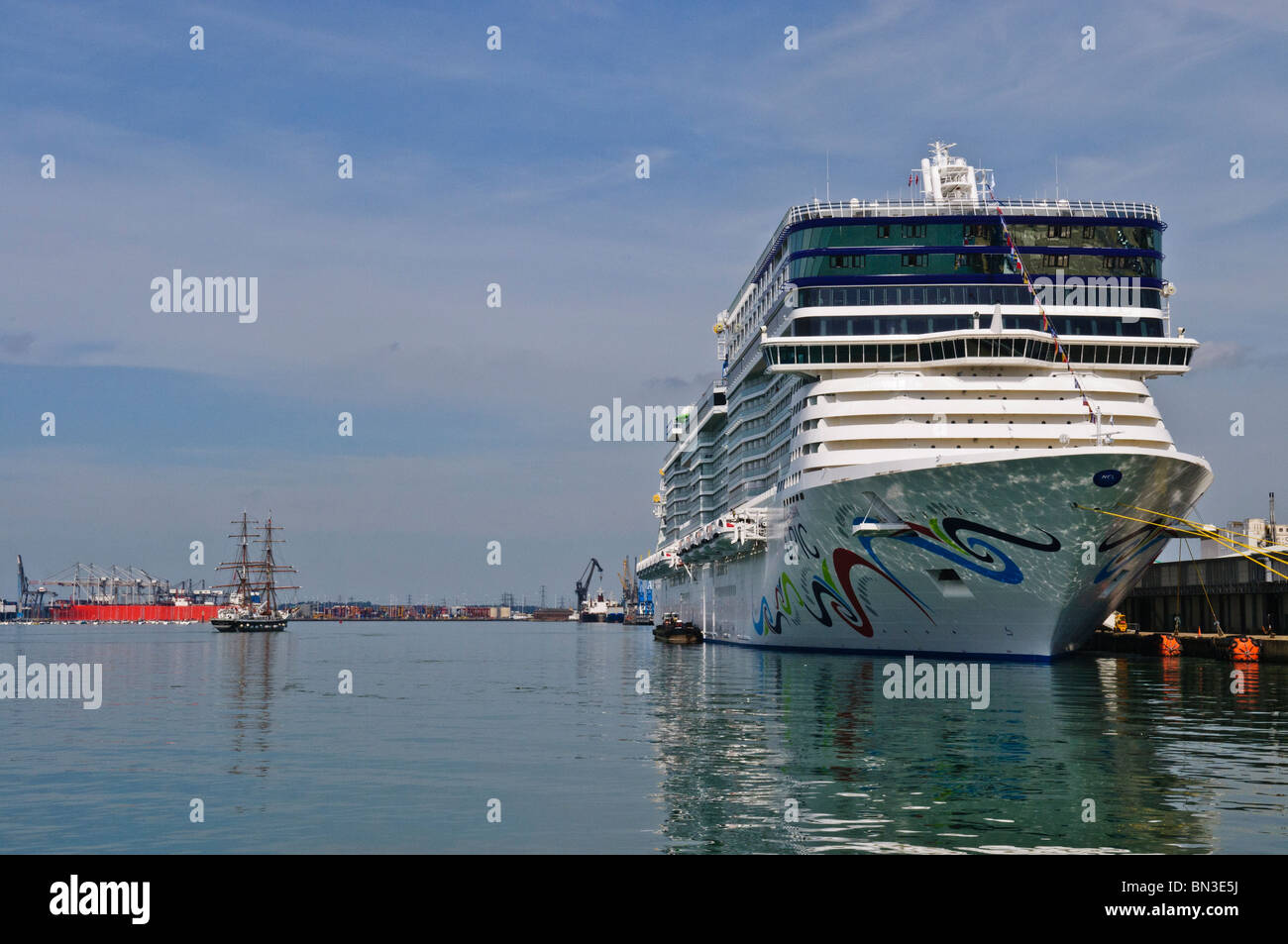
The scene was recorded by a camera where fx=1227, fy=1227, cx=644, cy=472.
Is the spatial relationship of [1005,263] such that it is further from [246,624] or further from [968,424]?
[246,624]

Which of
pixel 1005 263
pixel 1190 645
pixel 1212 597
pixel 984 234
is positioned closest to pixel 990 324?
pixel 1005 263

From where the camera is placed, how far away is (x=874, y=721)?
3241 centimetres

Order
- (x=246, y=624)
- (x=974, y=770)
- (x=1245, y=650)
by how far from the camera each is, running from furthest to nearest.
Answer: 1. (x=246, y=624)
2. (x=1245, y=650)
3. (x=974, y=770)

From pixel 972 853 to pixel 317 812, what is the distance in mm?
10627

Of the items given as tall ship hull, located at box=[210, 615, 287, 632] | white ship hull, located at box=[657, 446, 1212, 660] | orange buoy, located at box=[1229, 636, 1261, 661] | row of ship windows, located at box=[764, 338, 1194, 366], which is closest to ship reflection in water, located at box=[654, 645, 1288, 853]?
white ship hull, located at box=[657, 446, 1212, 660]

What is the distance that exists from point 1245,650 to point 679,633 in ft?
161

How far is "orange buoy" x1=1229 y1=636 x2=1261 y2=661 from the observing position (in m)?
58.8

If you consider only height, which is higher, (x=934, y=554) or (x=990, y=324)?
(x=990, y=324)

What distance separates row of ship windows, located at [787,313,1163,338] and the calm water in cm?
1675

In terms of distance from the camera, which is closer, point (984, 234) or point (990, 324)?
point (990, 324)

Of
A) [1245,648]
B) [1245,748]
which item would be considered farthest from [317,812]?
[1245,648]

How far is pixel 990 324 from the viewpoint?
55.7m

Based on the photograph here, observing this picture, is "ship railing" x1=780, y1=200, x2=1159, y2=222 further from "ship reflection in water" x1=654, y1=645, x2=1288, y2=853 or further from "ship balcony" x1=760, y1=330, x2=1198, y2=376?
"ship reflection in water" x1=654, y1=645, x2=1288, y2=853
